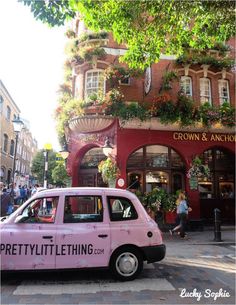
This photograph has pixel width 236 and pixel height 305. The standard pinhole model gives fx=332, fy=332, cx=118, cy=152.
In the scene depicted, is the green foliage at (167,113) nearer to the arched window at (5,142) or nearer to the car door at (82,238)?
the car door at (82,238)

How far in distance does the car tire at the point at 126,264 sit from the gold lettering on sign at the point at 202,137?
9.40m

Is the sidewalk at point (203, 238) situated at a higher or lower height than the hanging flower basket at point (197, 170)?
lower

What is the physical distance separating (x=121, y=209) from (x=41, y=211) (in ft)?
A: 5.51

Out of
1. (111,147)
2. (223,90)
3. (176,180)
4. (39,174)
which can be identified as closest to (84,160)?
(111,147)

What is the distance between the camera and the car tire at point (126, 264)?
651 cm

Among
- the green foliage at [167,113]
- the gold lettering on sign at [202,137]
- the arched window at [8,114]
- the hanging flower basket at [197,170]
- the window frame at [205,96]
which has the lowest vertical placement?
the hanging flower basket at [197,170]

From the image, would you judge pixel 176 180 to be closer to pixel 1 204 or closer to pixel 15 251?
pixel 1 204

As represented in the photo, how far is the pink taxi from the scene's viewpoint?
6281 mm

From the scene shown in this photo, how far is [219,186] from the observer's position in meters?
16.1

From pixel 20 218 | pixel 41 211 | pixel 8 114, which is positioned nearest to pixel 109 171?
pixel 41 211

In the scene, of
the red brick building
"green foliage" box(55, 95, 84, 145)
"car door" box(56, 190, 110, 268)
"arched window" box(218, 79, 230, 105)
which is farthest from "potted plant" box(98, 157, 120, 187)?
"car door" box(56, 190, 110, 268)

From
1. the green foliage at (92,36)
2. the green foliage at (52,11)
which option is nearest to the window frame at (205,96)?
the green foliage at (92,36)

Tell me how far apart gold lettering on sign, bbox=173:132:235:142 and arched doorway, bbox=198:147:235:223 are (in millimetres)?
579

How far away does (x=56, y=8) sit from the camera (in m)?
7.27
